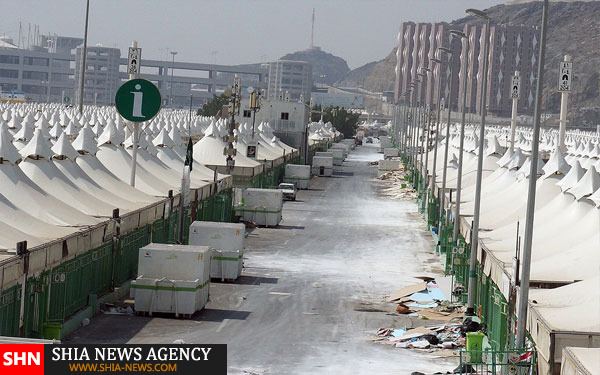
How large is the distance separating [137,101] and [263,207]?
19.6m

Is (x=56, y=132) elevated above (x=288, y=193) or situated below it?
above

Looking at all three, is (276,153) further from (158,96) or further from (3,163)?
(3,163)

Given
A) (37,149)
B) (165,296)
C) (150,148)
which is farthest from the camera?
(150,148)

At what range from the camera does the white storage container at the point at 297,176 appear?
9272 centimetres

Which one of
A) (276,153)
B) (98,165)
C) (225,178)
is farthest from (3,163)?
(276,153)

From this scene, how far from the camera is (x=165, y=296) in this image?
32.4m

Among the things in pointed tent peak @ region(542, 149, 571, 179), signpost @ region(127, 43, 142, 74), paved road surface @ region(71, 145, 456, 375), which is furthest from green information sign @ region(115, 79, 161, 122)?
pointed tent peak @ region(542, 149, 571, 179)

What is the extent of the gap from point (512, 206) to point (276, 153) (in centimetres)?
5197

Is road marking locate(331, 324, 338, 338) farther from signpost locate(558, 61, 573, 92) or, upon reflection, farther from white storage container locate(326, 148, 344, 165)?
white storage container locate(326, 148, 344, 165)

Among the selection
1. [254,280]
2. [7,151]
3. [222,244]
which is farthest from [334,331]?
[7,151]

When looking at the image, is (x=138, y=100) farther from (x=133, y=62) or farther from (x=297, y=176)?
(x=297, y=176)

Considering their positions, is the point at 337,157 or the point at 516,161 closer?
the point at 516,161

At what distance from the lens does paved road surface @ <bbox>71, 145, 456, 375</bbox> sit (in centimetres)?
2720

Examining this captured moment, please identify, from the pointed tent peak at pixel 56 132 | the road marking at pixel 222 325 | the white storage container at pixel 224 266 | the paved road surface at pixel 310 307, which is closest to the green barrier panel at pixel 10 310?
the paved road surface at pixel 310 307
